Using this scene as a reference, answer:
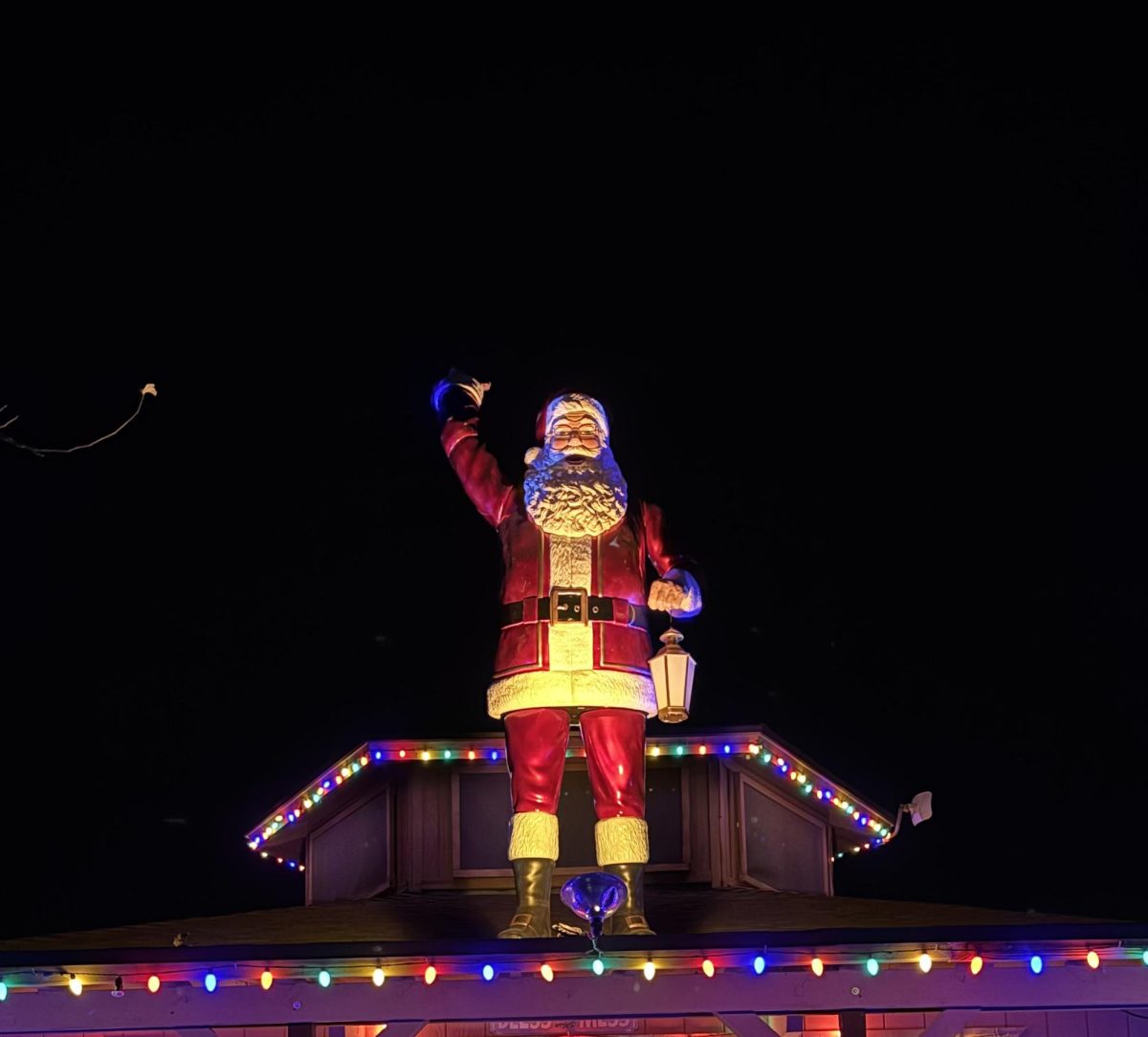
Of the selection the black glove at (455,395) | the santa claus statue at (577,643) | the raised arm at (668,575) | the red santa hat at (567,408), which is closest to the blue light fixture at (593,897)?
the santa claus statue at (577,643)

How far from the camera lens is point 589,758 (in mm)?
9852

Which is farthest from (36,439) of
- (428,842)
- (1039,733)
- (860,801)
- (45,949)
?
(1039,733)

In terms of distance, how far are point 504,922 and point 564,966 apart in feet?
6.52

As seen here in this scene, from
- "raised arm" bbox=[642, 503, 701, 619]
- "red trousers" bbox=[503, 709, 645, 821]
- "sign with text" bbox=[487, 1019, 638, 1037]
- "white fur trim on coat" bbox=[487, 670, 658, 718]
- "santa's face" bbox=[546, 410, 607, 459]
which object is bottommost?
"sign with text" bbox=[487, 1019, 638, 1037]

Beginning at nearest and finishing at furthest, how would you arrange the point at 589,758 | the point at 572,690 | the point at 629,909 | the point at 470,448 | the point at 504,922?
the point at 629,909 → the point at 572,690 → the point at 589,758 → the point at 470,448 → the point at 504,922

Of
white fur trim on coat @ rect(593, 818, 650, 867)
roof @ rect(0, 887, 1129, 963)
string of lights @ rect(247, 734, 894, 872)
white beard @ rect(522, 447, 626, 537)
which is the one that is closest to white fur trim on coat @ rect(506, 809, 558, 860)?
white fur trim on coat @ rect(593, 818, 650, 867)

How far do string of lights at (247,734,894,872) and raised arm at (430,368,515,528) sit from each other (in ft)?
9.48

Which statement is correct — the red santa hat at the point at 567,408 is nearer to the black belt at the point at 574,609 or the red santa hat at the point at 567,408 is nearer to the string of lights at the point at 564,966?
the black belt at the point at 574,609

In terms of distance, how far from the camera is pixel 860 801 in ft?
45.6

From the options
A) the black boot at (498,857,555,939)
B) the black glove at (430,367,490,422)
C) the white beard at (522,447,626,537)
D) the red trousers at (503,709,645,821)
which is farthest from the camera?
the black glove at (430,367,490,422)

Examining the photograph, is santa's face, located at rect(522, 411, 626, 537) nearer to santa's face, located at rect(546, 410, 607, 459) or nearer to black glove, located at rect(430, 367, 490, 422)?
santa's face, located at rect(546, 410, 607, 459)

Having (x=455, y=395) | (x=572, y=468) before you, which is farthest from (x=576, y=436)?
(x=455, y=395)

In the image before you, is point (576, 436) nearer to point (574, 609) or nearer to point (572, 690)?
point (574, 609)

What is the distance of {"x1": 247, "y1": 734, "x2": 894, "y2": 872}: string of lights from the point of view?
42.3 feet
